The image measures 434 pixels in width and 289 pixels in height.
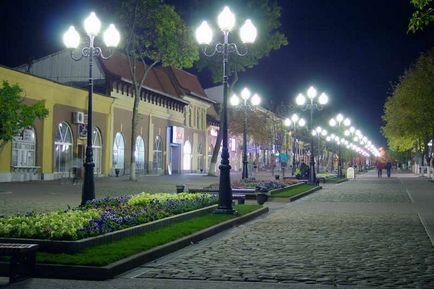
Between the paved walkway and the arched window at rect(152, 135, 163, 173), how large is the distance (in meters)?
42.3

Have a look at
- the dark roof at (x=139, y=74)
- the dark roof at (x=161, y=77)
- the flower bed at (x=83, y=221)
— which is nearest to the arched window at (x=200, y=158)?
the dark roof at (x=161, y=77)

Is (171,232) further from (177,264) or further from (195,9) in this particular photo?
(195,9)

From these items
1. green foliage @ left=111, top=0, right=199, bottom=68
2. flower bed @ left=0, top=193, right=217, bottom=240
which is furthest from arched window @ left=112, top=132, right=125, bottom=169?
flower bed @ left=0, top=193, right=217, bottom=240

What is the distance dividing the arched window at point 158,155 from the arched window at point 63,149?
15092mm

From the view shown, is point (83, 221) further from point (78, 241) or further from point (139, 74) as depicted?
point (139, 74)

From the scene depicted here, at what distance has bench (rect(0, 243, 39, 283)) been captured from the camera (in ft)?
26.2

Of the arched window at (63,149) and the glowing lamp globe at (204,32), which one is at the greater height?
the glowing lamp globe at (204,32)

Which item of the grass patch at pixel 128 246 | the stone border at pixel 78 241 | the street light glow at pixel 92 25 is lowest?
the grass patch at pixel 128 246

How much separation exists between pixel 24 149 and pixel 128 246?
29.8 meters

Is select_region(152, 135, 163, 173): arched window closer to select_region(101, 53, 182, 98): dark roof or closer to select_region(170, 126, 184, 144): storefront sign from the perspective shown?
select_region(170, 126, 184, 144): storefront sign

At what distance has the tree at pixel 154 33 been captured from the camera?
39972 mm

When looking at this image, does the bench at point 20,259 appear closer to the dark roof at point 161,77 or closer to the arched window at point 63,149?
the arched window at point 63,149

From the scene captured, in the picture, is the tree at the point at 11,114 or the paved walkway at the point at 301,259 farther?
the tree at the point at 11,114

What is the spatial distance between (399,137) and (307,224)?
41.2 metres
